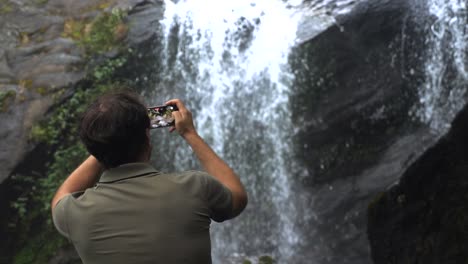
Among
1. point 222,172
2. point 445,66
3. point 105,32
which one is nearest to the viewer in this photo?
point 222,172

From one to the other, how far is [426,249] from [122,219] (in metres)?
3.82

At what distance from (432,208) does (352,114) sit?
162 centimetres

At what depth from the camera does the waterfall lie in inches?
220

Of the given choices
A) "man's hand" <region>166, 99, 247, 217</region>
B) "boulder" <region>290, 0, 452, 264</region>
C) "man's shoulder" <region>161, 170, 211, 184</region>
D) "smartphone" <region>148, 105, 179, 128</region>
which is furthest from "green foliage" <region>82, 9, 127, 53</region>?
"man's shoulder" <region>161, 170, 211, 184</region>

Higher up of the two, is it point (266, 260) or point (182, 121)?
point (182, 121)

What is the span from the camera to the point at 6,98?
604cm

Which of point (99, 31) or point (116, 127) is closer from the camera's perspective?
point (116, 127)

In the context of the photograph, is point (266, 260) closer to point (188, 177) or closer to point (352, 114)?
point (352, 114)

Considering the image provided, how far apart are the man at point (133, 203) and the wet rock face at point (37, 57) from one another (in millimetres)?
4576

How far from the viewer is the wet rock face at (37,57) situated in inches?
232

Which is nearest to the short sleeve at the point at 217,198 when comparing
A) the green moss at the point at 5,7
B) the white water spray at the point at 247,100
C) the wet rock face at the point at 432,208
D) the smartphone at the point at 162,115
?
the smartphone at the point at 162,115

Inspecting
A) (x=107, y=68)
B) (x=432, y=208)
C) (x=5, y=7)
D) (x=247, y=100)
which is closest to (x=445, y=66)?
(x=432, y=208)

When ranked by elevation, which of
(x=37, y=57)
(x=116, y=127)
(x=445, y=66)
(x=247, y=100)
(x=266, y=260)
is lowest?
(x=266, y=260)

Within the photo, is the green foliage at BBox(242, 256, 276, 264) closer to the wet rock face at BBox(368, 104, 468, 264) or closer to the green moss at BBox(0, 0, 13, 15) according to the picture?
the wet rock face at BBox(368, 104, 468, 264)
